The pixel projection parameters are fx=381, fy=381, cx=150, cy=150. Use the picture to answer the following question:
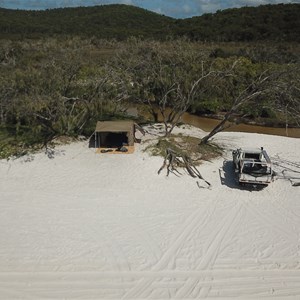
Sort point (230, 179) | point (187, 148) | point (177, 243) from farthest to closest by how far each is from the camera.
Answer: point (187, 148)
point (230, 179)
point (177, 243)

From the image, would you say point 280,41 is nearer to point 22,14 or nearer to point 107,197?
point 107,197

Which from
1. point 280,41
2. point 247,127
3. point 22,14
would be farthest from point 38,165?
point 22,14

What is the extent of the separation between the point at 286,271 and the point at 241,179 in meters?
4.76

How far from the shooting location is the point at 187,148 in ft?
61.7

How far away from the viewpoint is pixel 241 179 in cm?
1476

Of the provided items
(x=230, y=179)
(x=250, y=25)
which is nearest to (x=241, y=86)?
(x=230, y=179)

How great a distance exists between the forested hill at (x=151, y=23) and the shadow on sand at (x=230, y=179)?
36.8 m

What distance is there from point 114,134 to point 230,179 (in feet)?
21.1

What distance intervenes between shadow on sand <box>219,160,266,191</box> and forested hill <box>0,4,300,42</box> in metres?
36.8

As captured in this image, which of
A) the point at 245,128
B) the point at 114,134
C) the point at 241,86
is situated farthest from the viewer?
the point at 241,86

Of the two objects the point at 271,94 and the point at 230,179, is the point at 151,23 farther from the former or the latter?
the point at 230,179

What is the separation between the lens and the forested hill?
58031 millimetres

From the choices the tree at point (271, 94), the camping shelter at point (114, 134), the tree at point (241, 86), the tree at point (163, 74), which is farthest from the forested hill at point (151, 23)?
the camping shelter at point (114, 134)

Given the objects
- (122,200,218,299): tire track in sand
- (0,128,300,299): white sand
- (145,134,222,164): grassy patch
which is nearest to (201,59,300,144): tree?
(145,134,222,164): grassy patch
